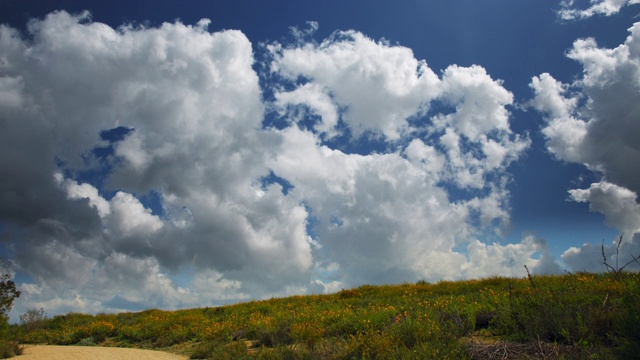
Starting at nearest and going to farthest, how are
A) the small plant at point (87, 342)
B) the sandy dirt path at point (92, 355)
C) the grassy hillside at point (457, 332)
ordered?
1. the grassy hillside at point (457, 332)
2. the sandy dirt path at point (92, 355)
3. the small plant at point (87, 342)

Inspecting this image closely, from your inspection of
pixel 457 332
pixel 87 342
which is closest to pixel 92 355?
pixel 87 342

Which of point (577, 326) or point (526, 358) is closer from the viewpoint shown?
point (526, 358)

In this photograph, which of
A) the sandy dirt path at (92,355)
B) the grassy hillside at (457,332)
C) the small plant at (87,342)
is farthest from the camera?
the small plant at (87,342)

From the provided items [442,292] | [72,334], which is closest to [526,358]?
[442,292]

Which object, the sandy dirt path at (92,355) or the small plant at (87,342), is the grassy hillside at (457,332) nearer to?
the small plant at (87,342)

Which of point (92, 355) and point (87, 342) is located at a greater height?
point (87, 342)

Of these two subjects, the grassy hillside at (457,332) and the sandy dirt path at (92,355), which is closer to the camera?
the grassy hillside at (457,332)

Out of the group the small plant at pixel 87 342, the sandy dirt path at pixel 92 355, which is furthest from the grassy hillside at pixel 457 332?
the sandy dirt path at pixel 92 355

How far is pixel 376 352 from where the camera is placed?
334 inches

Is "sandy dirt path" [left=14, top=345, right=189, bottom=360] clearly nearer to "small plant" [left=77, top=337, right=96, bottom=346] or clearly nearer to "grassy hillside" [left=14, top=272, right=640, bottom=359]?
"grassy hillside" [left=14, top=272, right=640, bottom=359]

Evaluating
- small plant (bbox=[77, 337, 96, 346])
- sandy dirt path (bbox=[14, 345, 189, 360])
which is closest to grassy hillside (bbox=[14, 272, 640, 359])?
small plant (bbox=[77, 337, 96, 346])

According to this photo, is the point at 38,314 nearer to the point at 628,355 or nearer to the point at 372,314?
the point at 372,314

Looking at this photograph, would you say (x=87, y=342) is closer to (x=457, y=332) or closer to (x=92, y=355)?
(x=92, y=355)

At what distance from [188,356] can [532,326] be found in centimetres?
919
